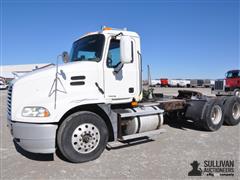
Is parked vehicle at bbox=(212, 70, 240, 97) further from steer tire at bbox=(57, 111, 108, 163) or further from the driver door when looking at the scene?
steer tire at bbox=(57, 111, 108, 163)

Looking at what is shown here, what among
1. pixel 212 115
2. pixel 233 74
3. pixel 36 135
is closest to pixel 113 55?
pixel 36 135

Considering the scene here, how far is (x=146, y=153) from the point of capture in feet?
14.2

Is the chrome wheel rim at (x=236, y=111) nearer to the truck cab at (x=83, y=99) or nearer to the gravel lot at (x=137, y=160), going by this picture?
the gravel lot at (x=137, y=160)

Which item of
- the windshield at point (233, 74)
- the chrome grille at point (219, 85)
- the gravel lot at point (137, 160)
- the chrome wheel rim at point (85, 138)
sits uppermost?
the windshield at point (233, 74)

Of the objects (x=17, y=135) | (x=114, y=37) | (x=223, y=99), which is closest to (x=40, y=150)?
(x=17, y=135)

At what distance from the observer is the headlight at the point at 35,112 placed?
352 centimetres

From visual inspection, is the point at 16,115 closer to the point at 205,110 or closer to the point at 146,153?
the point at 146,153

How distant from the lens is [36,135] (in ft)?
11.5

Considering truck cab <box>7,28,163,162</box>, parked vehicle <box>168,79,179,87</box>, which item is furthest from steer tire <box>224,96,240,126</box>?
parked vehicle <box>168,79,179,87</box>

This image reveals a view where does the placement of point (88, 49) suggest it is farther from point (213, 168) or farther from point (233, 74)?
point (233, 74)

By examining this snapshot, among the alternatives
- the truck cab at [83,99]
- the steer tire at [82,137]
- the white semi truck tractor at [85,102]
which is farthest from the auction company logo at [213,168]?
the steer tire at [82,137]

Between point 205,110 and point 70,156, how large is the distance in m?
4.51

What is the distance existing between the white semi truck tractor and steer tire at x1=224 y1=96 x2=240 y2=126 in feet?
11.4

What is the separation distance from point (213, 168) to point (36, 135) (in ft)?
11.7
